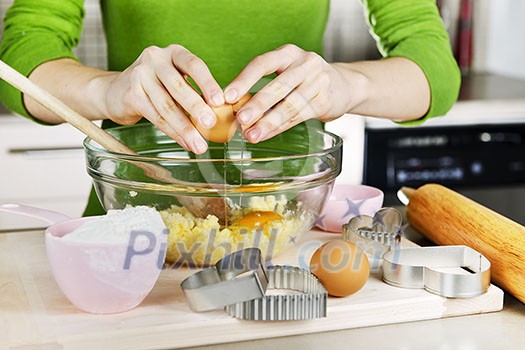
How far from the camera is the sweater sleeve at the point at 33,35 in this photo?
122 centimetres

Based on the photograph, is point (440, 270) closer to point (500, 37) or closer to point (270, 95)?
point (270, 95)

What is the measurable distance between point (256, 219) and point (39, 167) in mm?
1423

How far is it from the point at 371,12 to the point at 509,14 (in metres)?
1.69

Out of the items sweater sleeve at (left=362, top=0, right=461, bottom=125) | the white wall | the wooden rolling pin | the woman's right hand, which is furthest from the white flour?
the white wall

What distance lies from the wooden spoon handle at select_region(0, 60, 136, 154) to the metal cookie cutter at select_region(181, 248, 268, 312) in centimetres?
20

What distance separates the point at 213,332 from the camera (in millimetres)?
800

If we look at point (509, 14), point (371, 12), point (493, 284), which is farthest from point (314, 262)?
point (509, 14)

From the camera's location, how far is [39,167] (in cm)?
222

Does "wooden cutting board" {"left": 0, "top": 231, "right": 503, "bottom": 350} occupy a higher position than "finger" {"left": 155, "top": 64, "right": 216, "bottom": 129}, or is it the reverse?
"finger" {"left": 155, "top": 64, "right": 216, "bottom": 129}

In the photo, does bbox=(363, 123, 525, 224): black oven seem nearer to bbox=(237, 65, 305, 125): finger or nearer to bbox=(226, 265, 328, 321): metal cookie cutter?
bbox=(237, 65, 305, 125): finger

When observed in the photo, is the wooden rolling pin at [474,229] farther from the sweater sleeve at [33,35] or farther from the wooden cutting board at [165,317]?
the sweater sleeve at [33,35]

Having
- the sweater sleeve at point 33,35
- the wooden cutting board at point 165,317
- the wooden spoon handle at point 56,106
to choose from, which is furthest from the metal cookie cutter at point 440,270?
the sweater sleeve at point 33,35

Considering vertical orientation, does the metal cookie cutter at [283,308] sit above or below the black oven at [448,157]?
above

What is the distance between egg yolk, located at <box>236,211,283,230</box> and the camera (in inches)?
36.9
